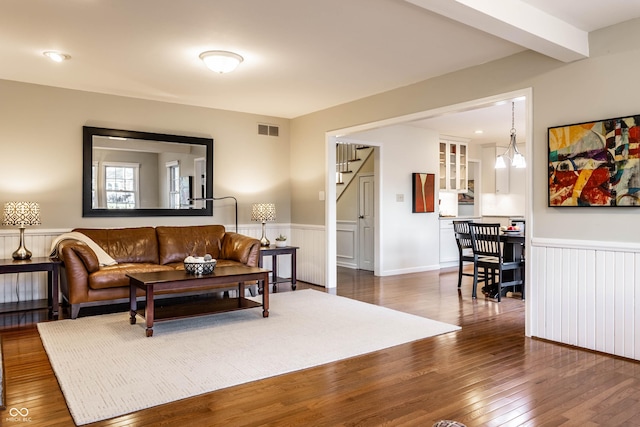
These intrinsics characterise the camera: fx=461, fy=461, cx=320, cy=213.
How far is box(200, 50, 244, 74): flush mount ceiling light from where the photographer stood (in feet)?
13.4

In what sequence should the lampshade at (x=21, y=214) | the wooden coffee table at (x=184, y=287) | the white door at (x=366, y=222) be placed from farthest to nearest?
1. the white door at (x=366, y=222)
2. the lampshade at (x=21, y=214)
3. the wooden coffee table at (x=184, y=287)

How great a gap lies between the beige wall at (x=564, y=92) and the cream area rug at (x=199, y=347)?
1.41 meters

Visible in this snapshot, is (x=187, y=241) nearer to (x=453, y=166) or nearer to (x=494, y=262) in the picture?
(x=494, y=262)

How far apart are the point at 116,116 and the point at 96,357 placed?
11.0 ft

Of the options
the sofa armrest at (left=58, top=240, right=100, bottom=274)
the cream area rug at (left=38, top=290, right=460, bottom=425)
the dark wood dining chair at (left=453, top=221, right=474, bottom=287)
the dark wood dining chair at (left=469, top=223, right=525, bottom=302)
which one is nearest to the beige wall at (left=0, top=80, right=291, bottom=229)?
the sofa armrest at (left=58, top=240, right=100, bottom=274)

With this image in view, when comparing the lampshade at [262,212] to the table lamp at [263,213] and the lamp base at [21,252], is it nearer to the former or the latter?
the table lamp at [263,213]

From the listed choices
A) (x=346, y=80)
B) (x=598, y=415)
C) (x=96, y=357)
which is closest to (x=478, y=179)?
(x=346, y=80)

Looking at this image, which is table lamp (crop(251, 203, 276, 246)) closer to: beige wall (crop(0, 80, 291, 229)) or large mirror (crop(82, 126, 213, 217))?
beige wall (crop(0, 80, 291, 229))

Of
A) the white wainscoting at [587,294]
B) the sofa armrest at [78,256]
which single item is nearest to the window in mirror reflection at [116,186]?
the sofa armrest at [78,256]

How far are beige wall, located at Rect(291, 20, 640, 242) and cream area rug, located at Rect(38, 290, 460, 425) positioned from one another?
1.41 metres

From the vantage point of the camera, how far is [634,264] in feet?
11.0

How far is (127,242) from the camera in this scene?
17.5 ft

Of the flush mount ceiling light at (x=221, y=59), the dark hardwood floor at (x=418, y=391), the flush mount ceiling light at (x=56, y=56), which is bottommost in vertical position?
the dark hardwood floor at (x=418, y=391)

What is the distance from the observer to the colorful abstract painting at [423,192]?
768cm
